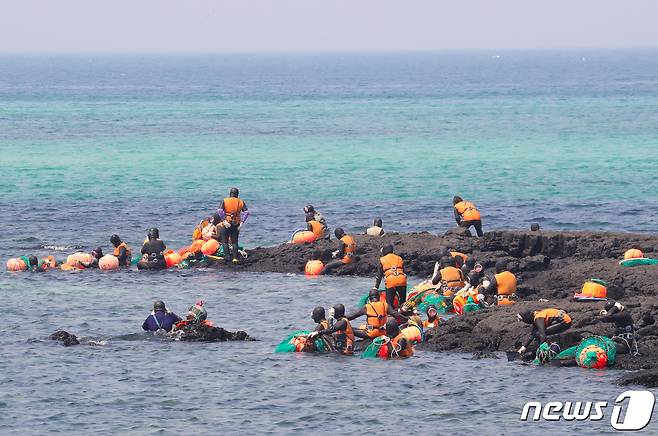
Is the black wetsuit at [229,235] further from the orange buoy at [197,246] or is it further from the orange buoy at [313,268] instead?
the orange buoy at [313,268]

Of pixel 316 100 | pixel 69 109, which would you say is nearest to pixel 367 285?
pixel 69 109

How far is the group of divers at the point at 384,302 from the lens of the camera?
29.9 metres

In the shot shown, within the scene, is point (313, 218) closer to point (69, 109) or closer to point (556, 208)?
point (556, 208)

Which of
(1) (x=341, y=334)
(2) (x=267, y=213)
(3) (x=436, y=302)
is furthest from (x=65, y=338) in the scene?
(2) (x=267, y=213)

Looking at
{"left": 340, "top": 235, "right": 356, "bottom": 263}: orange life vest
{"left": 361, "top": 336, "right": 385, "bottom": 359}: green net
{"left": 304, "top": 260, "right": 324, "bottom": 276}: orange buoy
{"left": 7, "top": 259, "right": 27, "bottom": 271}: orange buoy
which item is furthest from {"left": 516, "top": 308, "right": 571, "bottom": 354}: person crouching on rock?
{"left": 7, "top": 259, "right": 27, "bottom": 271}: orange buoy

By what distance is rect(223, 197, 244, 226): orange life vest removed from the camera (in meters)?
41.6

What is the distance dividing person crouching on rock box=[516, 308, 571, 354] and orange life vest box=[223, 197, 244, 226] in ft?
46.2

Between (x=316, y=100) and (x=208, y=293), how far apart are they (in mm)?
109891

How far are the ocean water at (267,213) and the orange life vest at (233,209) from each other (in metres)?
1.81

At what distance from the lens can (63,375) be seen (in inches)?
1172

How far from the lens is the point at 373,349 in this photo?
A: 3102 cm

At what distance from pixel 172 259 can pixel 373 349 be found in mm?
13372

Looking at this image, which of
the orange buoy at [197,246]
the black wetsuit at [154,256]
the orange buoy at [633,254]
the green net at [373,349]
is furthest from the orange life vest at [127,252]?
the orange buoy at [633,254]

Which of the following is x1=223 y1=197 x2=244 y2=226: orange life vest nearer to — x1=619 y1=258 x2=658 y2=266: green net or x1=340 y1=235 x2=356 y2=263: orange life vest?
x1=340 y1=235 x2=356 y2=263: orange life vest
